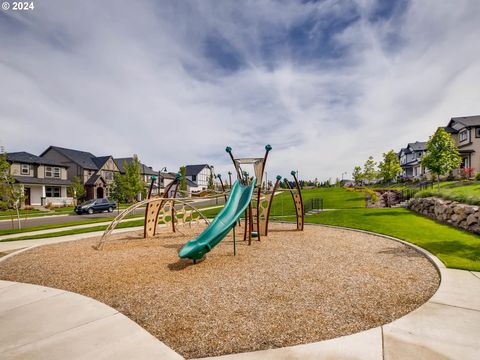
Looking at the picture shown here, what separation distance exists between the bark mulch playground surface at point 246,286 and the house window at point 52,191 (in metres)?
37.1

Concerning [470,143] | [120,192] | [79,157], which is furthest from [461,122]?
[79,157]

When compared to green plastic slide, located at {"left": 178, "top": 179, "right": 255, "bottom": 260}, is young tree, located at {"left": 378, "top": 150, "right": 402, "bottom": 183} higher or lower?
higher

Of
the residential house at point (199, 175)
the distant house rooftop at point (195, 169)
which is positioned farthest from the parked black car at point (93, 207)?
the distant house rooftop at point (195, 169)

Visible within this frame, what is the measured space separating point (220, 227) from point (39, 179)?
42.5 metres

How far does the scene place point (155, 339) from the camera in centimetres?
386

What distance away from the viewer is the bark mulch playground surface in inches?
162

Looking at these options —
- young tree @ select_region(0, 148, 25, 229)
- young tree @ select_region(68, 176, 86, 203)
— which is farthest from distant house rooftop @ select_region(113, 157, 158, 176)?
young tree @ select_region(0, 148, 25, 229)

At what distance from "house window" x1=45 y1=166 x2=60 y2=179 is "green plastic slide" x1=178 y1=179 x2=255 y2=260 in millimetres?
43177

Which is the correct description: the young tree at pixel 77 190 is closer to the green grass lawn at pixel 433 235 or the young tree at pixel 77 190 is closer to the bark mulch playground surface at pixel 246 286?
the bark mulch playground surface at pixel 246 286

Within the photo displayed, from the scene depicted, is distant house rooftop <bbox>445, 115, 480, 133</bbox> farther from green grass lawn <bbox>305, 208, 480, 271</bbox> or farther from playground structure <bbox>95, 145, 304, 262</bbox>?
playground structure <bbox>95, 145, 304, 262</bbox>

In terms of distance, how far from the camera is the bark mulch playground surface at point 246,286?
4117 mm

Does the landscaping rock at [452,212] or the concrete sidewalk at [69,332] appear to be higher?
the landscaping rock at [452,212]

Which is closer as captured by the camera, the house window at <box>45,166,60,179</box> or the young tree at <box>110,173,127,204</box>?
the young tree at <box>110,173,127,204</box>

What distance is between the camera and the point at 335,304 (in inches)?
196
